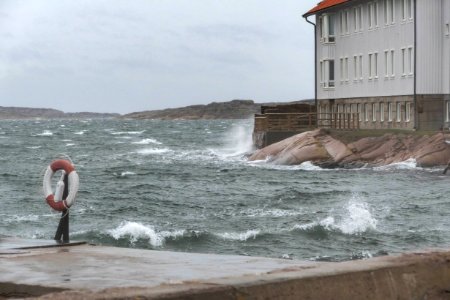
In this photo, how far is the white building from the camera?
5650cm

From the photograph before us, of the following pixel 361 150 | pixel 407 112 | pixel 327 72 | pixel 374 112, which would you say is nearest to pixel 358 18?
pixel 327 72

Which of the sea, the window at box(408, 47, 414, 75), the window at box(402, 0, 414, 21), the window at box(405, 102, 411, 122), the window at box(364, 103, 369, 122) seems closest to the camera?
the sea

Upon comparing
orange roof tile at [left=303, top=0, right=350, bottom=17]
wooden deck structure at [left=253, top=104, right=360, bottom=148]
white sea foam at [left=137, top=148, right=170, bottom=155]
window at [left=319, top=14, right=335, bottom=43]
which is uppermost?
orange roof tile at [left=303, top=0, right=350, bottom=17]

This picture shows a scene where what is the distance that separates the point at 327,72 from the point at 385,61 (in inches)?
329

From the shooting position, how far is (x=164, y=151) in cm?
8044

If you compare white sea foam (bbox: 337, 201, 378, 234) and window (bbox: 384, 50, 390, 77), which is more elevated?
window (bbox: 384, 50, 390, 77)

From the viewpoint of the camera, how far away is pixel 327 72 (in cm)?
6988

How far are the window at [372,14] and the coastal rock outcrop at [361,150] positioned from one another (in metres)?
9.86

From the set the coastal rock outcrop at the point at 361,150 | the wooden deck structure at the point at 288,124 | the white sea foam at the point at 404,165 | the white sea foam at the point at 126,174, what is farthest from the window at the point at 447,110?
the white sea foam at the point at 126,174

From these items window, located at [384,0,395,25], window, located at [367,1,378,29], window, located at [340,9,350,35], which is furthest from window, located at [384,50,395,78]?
window, located at [340,9,350,35]

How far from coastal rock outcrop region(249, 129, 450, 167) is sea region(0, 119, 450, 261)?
2.03ft

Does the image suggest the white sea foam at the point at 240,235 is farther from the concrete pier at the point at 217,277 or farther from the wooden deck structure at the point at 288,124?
the wooden deck structure at the point at 288,124

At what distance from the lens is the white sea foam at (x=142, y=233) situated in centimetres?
2516

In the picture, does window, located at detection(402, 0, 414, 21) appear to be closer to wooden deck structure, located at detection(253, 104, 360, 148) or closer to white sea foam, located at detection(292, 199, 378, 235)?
wooden deck structure, located at detection(253, 104, 360, 148)
